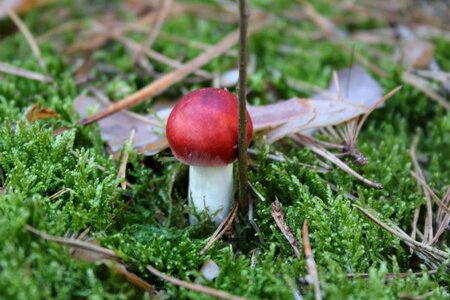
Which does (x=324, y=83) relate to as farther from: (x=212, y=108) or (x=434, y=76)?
(x=212, y=108)

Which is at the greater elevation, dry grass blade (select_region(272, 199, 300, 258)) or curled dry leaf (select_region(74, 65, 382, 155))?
curled dry leaf (select_region(74, 65, 382, 155))

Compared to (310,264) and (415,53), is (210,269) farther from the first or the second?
(415,53)

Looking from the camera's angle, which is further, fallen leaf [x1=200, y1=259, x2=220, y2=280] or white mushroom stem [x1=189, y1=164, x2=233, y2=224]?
white mushroom stem [x1=189, y1=164, x2=233, y2=224]

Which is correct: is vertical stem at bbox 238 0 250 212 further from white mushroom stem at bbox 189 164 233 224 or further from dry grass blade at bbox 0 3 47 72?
dry grass blade at bbox 0 3 47 72

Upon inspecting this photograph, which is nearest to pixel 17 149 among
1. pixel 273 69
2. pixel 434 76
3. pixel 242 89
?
pixel 242 89

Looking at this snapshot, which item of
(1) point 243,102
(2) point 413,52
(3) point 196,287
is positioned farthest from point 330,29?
(3) point 196,287

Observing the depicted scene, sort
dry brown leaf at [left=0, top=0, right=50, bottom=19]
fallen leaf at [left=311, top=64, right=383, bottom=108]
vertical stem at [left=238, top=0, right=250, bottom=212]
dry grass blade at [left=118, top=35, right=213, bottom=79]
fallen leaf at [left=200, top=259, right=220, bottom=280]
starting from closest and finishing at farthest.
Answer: vertical stem at [left=238, top=0, right=250, bottom=212] → fallen leaf at [left=200, top=259, right=220, bottom=280] → fallen leaf at [left=311, top=64, right=383, bottom=108] → dry grass blade at [left=118, top=35, right=213, bottom=79] → dry brown leaf at [left=0, top=0, right=50, bottom=19]

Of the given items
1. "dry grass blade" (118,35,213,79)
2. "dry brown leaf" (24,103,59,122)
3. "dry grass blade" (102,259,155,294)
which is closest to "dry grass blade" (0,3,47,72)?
"dry grass blade" (118,35,213,79)
